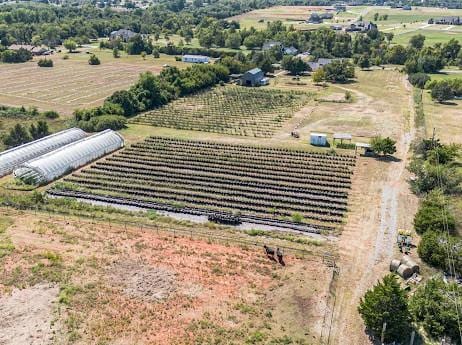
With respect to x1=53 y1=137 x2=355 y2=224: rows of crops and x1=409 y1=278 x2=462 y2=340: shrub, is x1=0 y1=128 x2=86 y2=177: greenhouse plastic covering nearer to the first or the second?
x1=53 y1=137 x2=355 y2=224: rows of crops

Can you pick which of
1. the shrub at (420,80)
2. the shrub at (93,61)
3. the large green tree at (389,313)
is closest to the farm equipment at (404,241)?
the large green tree at (389,313)

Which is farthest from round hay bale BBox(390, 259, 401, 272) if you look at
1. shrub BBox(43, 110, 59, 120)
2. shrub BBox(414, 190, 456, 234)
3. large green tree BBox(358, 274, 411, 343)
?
shrub BBox(43, 110, 59, 120)

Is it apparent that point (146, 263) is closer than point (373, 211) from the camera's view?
Yes

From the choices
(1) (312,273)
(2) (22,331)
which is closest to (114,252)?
(2) (22,331)

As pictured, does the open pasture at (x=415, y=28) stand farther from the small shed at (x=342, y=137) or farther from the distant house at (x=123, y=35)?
the small shed at (x=342, y=137)

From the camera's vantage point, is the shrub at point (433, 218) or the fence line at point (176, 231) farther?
the shrub at point (433, 218)

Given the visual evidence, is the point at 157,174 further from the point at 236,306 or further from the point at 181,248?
the point at 236,306

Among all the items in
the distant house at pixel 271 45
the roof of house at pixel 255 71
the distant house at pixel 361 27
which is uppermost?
the distant house at pixel 361 27
